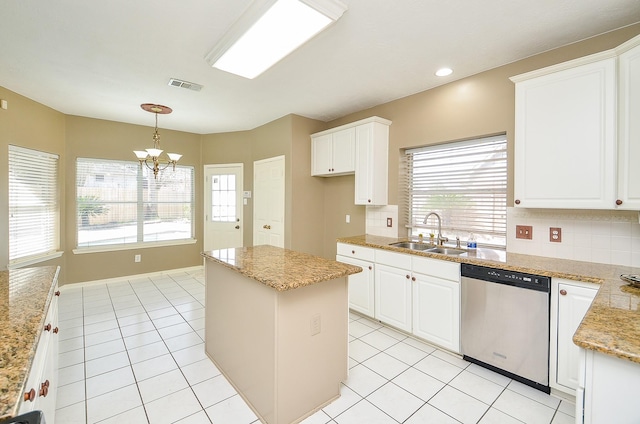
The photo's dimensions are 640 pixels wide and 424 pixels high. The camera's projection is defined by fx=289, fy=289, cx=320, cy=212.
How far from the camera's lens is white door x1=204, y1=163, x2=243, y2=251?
18.1 feet

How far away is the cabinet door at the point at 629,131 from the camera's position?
6.04ft

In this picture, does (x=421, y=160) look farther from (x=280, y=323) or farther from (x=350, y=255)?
(x=280, y=323)

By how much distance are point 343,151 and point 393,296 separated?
1960mm

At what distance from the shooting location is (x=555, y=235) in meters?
2.43

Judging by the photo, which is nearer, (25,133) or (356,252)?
(356,252)

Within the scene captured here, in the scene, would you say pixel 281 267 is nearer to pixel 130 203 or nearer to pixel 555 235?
pixel 555 235

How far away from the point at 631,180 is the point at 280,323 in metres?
2.43

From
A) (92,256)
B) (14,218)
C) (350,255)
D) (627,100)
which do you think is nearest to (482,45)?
(627,100)

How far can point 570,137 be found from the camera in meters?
2.14

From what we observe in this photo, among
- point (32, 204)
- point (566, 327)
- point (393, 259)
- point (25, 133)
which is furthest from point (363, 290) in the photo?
point (25, 133)

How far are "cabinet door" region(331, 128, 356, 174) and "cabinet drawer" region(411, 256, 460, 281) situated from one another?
154 cm

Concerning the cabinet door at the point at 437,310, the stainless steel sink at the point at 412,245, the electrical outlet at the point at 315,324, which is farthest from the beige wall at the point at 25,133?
the cabinet door at the point at 437,310

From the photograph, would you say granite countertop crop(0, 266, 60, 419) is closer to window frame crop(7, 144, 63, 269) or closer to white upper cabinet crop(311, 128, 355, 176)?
window frame crop(7, 144, 63, 269)

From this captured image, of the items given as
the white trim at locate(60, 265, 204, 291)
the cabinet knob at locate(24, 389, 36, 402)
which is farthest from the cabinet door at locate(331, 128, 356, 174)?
the white trim at locate(60, 265, 204, 291)
